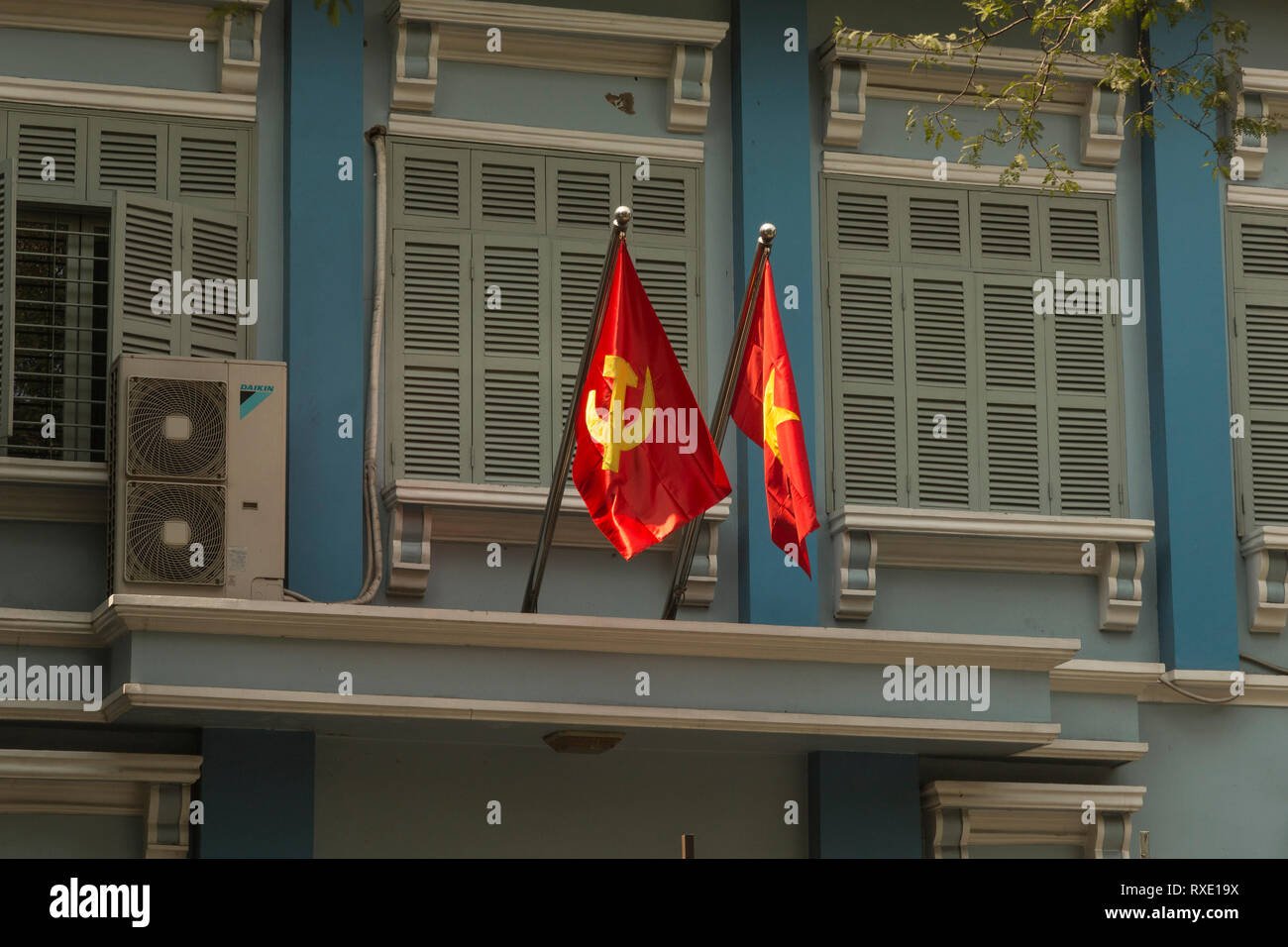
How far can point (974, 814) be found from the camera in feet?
38.8

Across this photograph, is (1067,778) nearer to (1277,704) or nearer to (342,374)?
(1277,704)

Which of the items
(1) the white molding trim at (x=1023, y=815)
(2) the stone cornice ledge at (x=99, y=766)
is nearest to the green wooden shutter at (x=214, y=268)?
(2) the stone cornice ledge at (x=99, y=766)

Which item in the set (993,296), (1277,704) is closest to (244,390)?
(993,296)

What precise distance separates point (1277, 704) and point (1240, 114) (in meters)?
3.40

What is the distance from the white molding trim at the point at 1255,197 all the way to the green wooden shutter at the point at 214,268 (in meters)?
5.72

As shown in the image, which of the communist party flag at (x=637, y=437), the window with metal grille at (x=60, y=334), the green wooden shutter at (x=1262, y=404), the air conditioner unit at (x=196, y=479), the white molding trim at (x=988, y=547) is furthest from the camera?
the green wooden shutter at (x=1262, y=404)

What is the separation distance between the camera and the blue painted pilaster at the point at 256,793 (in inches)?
424

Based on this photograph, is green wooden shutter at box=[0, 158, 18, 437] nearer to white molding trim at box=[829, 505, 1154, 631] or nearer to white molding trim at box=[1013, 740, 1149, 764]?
white molding trim at box=[829, 505, 1154, 631]

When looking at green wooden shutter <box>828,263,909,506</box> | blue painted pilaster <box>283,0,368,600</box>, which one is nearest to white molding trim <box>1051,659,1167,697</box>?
green wooden shutter <box>828,263,909,506</box>

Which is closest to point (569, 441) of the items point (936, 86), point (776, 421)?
point (776, 421)

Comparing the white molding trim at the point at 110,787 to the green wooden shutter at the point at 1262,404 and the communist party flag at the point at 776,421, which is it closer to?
the communist party flag at the point at 776,421

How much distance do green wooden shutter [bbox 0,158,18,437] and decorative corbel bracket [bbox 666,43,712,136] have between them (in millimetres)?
3619

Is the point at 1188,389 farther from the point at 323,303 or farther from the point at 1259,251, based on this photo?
the point at 323,303

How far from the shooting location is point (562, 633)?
34.7 feet
